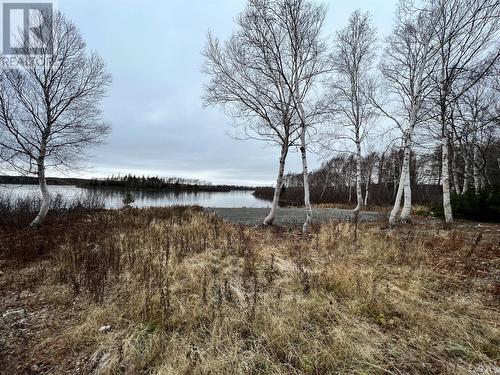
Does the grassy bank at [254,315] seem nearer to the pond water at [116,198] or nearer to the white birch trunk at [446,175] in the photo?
the white birch trunk at [446,175]

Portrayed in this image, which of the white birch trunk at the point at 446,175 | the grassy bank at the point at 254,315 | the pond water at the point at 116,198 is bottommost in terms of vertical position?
the grassy bank at the point at 254,315

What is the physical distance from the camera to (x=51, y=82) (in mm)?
12562

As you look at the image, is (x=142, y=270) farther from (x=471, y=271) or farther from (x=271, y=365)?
(x=471, y=271)

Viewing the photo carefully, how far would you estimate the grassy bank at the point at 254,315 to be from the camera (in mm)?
2742

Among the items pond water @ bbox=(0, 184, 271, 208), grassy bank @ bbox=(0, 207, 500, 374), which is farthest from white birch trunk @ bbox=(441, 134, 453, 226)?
pond water @ bbox=(0, 184, 271, 208)

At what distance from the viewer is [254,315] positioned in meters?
3.46

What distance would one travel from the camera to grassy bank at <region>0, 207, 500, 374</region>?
2.74 meters

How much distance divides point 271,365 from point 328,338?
0.75 meters

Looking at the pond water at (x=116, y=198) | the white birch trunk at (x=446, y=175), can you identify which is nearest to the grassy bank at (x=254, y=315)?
the white birch trunk at (x=446, y=175)

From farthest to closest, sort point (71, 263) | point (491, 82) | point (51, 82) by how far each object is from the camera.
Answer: point (491, 82), point (51, 82), point (71, 263)

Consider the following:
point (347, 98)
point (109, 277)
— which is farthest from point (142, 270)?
point (347, 98)

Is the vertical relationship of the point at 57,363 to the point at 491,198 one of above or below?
below

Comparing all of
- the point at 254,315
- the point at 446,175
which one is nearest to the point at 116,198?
the point at 446,175

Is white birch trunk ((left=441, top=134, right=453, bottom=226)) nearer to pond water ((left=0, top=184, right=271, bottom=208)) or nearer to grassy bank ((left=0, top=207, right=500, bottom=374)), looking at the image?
grassy bank ((left=0, top=207, right=500, bottom=374))
